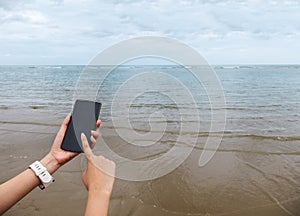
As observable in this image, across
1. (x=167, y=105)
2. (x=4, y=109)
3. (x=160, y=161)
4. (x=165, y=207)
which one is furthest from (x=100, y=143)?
(x=4, y=109)

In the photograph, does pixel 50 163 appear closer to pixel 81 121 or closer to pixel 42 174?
pixel 42 174

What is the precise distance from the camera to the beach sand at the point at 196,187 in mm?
4379

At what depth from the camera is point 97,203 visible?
4.90 feet

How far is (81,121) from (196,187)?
382 centimetres

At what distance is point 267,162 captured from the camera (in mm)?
6645

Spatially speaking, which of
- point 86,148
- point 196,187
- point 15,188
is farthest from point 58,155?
point 196,187

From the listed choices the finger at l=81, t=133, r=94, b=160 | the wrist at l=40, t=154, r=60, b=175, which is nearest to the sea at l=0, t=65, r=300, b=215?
the finger at l=81, t=133, r=94, b=160

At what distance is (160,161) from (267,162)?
8.29 ft

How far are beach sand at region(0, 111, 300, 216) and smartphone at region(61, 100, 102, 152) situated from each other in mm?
2657

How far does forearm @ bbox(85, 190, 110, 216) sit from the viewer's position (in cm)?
147

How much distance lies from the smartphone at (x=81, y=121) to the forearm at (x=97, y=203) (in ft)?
1.49

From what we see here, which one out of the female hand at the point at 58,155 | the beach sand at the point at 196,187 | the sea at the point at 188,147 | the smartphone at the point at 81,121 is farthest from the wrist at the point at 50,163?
the beach sand at the point at 196,187

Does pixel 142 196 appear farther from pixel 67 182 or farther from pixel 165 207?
pixel 67 182

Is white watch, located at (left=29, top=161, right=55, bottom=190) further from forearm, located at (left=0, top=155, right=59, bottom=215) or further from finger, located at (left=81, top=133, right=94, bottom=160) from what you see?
finger, located at (left=81, top=133, right=94, bottom=160)
